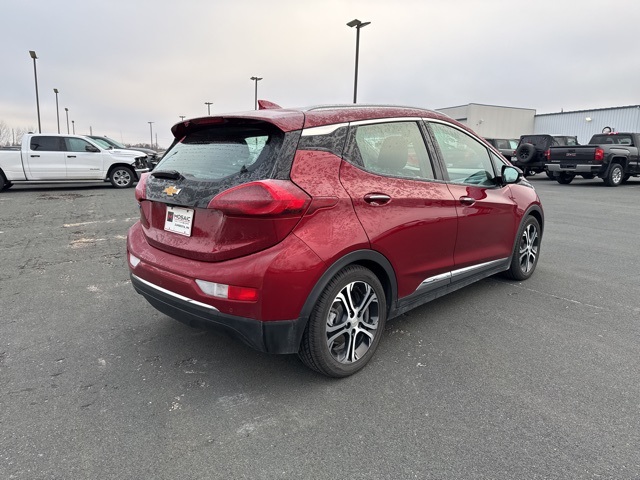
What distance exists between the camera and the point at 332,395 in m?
2.56

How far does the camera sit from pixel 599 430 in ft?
7.30

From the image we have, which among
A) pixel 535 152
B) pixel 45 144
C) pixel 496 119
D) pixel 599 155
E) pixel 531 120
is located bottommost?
pixel 45 144

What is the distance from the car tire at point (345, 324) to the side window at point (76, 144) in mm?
13639

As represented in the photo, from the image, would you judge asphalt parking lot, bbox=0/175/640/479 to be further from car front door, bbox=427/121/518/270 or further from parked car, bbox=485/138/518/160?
Result: parked car, bbox=485/138/518/160

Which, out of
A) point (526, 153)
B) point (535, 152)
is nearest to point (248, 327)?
point (526, 153)

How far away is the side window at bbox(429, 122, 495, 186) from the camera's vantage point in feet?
11.3

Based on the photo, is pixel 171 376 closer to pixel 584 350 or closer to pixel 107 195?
pixel 584 350

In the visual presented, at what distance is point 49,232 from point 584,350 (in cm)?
752

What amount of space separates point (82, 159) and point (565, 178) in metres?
17.4

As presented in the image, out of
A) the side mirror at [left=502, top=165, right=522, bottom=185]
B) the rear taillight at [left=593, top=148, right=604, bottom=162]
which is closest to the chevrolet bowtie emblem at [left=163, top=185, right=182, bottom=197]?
the side mirror at [left=502, top=165, right=522, bottom=185]

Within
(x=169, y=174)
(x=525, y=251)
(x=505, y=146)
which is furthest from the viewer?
(x=505, y=146)

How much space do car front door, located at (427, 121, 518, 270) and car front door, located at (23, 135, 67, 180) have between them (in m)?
13.4

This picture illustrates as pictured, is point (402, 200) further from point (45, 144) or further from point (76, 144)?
point (45, 144)

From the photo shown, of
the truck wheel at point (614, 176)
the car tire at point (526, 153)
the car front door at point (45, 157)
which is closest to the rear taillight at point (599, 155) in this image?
the truck wheel at point (614, 176)
